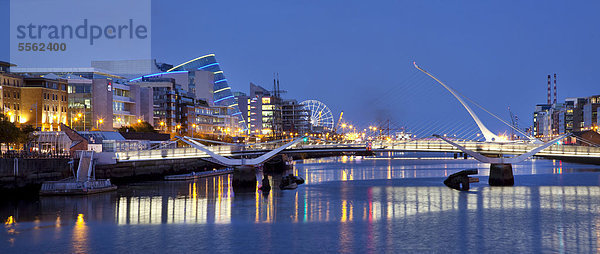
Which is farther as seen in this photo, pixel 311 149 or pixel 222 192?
pixel 311 149

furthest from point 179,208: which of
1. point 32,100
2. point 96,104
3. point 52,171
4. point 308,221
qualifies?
point 96,104

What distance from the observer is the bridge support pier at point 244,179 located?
58.8 meters

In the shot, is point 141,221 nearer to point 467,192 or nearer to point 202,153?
point 202,153

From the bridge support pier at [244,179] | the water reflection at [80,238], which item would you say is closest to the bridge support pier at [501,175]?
the bridge support pier at [244,179]

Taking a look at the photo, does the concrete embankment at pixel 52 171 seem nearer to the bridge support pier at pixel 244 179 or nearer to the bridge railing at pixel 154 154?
the bridge railing at pixel 154 154

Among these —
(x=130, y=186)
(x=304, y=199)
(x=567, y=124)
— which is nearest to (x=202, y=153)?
(x=130, y=186)

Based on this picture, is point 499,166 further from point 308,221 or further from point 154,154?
point 154,154

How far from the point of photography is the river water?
107ft

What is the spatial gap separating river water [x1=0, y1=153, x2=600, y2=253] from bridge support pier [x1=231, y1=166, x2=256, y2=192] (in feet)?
3.50

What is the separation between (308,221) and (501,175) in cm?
2777

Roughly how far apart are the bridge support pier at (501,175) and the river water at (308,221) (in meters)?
2.10

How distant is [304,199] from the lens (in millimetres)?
51250

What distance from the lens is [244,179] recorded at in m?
59.1

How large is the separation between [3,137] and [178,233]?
3006 cm
